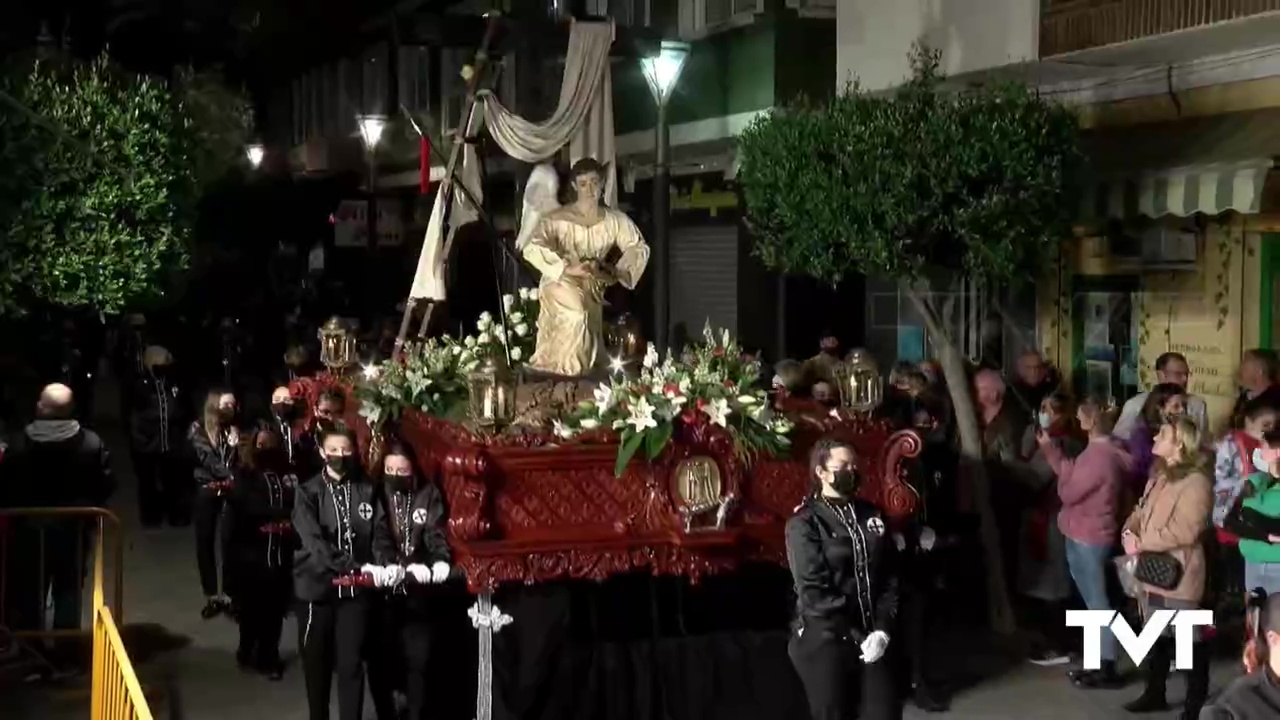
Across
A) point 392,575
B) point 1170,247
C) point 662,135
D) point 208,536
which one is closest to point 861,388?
point 392,575

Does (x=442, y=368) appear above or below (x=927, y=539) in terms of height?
above

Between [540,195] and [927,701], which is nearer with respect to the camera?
[927,701]

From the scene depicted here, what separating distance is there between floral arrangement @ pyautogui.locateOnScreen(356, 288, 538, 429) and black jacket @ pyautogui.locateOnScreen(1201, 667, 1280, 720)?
4.48m

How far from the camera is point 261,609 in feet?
29.6

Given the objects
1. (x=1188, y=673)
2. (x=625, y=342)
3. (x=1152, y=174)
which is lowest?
(x=1188, y=673)

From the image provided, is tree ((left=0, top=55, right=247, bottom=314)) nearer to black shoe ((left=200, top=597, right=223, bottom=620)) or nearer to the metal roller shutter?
black shoe ((left=200, top=597, right=223, bottom=620))

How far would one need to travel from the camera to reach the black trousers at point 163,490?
13.8 m

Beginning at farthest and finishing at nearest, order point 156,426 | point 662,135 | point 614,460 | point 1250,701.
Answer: point 662,135, point 156,426, point 614,460, point 1250,701

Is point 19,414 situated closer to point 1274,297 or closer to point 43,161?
point 43,161

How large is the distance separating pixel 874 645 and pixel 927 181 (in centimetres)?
388

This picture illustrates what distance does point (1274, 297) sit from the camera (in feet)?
38.5

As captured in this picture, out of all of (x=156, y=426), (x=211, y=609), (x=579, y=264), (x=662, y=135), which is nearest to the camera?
(x=579, y=264)

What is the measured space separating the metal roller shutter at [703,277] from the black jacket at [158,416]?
7.18m

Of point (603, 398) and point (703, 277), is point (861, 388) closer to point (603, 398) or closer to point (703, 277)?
point (603, 398)
